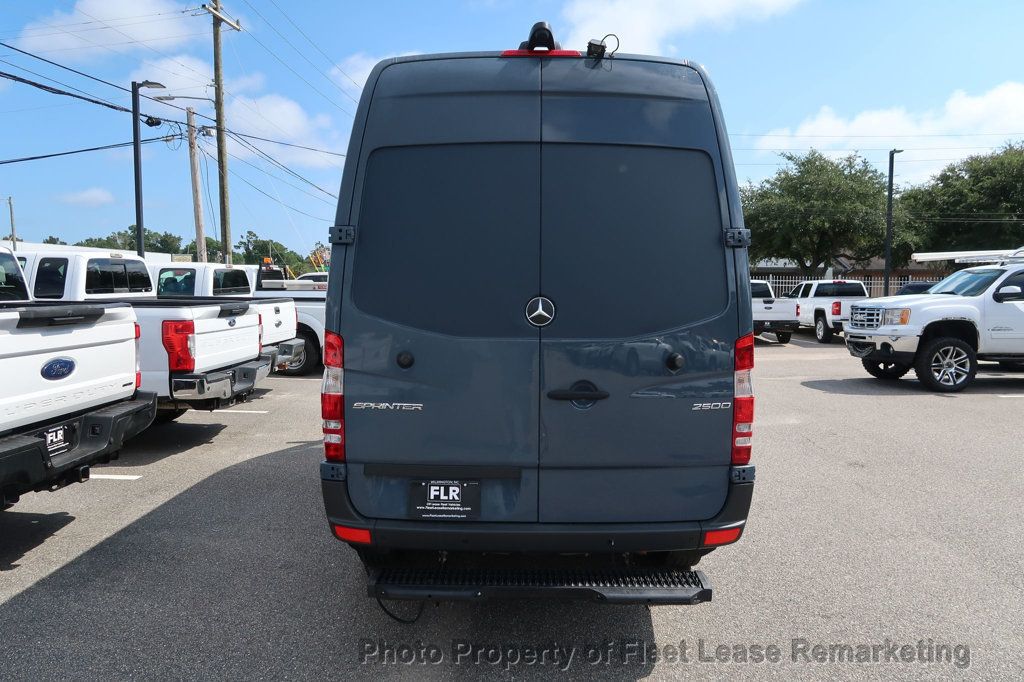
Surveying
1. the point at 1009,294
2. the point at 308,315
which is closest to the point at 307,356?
the point at 308,315

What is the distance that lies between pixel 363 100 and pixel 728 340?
6.25 feet

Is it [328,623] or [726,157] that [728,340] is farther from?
[328,623]

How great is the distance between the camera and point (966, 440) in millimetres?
8008

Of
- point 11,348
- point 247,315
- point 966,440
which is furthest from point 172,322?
point 966,440

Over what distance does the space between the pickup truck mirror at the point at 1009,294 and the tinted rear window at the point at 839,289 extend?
33.4ft

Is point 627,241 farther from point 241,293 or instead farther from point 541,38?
point 241,293

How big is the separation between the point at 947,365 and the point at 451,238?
434 inches

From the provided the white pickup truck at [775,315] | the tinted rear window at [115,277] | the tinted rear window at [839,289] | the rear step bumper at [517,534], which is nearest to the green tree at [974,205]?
the tinted rear window at [839,289]

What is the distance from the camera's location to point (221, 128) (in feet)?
77.5

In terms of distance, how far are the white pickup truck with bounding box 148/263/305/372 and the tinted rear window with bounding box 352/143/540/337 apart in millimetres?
5694

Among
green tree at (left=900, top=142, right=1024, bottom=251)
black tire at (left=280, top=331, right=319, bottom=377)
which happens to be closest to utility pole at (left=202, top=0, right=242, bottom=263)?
black tire at (left=280, top=331, right=319, bottom=377)

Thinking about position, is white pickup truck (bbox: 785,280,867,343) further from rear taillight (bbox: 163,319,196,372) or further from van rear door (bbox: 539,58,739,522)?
van rear door (bbox: 539,58,739,522)

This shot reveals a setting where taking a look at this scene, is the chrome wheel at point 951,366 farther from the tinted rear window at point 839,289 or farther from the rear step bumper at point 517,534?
the tinted rear window at point 839,289

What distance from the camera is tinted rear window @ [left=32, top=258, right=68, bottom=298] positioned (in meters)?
9.55
